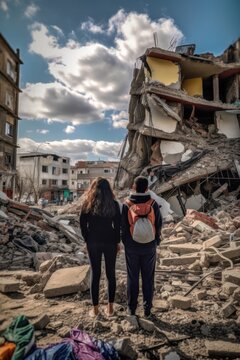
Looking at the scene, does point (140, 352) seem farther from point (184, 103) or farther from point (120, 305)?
point (184, 103)

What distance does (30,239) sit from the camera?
7.92 m

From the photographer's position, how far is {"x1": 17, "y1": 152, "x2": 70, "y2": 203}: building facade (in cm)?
4800

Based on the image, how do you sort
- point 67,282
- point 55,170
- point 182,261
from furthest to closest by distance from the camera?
point 55,170
point 182,261
point 67,282

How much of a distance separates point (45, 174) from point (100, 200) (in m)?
48.5

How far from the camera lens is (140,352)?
2.69m

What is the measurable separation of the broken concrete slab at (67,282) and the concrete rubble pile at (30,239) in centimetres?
143

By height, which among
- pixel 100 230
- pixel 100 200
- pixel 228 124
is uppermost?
pixel 228 124

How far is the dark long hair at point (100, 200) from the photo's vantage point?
3.44 m

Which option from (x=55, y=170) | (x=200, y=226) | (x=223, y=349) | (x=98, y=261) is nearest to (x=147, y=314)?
(x=98, y=261)

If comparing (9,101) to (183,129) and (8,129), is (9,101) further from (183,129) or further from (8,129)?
(183,129)

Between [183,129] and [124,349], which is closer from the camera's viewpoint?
[124,349]

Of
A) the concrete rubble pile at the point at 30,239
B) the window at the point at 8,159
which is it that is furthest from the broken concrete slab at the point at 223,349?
the window at the point at 8,159

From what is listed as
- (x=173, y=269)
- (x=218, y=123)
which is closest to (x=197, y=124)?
(x=218, y=123)

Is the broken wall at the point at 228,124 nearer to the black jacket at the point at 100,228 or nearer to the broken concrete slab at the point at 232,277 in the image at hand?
the broken concrete slab at the point at 232,277
